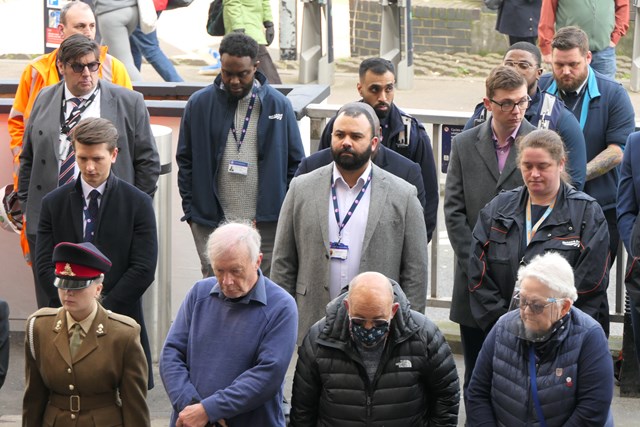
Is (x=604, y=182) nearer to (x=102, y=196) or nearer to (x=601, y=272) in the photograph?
(x=601, y=272)

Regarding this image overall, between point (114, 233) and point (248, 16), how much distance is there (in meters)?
7.36

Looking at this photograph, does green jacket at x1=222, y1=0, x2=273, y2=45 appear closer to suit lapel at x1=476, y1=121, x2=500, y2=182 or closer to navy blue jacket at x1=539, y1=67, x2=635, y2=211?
navy blue jacket at x1=539, y1=67, x2=635, y2=211

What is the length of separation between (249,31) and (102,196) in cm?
726

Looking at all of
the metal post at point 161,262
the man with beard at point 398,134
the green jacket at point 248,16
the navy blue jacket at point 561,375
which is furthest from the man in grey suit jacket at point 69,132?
the green jacket at point 248,16

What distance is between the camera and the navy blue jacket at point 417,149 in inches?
320

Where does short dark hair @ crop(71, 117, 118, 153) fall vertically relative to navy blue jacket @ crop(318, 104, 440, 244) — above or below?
above

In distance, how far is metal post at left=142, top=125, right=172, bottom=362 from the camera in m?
8.90

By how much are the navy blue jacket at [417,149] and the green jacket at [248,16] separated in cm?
662

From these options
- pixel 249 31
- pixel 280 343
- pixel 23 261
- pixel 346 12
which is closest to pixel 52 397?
pixel 280 343

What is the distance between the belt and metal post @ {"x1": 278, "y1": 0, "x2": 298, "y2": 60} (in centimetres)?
1245

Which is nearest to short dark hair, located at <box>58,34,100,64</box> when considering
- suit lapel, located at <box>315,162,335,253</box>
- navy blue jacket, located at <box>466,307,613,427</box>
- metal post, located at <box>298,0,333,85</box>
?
suit lapel, located at <box>315,162,335,253</box>

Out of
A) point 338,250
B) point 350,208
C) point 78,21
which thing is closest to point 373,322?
point 338,250

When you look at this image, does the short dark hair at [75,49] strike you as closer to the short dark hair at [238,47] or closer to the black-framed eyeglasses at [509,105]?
the short dark hair at [238,47]

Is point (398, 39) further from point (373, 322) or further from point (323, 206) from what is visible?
point (373, 322)
